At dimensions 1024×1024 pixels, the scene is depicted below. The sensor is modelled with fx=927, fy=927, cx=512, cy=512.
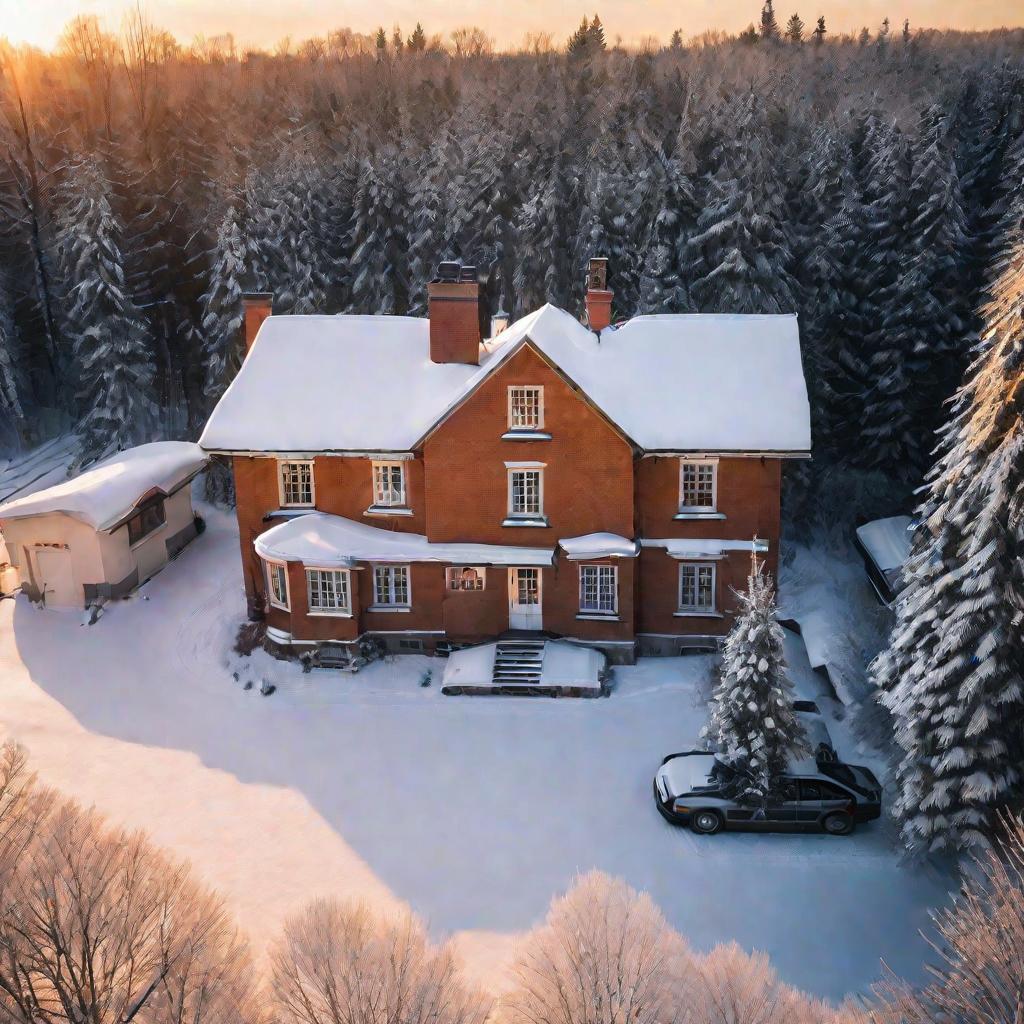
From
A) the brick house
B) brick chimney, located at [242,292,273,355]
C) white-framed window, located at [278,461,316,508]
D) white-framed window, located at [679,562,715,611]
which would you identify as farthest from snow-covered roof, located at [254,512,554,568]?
brick chimney, located at [242,292,273,355]

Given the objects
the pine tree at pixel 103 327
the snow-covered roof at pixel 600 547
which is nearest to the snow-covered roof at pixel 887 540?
the snow-covered roof at pixel 600 547

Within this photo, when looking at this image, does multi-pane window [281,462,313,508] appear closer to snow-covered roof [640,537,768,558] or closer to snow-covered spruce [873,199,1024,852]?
snow-covered roof [640,537,768,558]

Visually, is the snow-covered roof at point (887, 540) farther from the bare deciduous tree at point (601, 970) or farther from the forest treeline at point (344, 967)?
the bare deciduous tree at point (601, 970)

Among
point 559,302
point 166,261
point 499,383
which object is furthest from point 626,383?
point 166,261

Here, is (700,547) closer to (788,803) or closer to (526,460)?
(526,460)

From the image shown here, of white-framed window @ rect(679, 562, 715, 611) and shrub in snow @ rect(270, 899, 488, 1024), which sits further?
white-framed window @ rect(679, 562, 715, 611)

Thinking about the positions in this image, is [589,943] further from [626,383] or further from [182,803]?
[626,383]

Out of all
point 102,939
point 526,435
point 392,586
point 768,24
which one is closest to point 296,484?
point 392,586
